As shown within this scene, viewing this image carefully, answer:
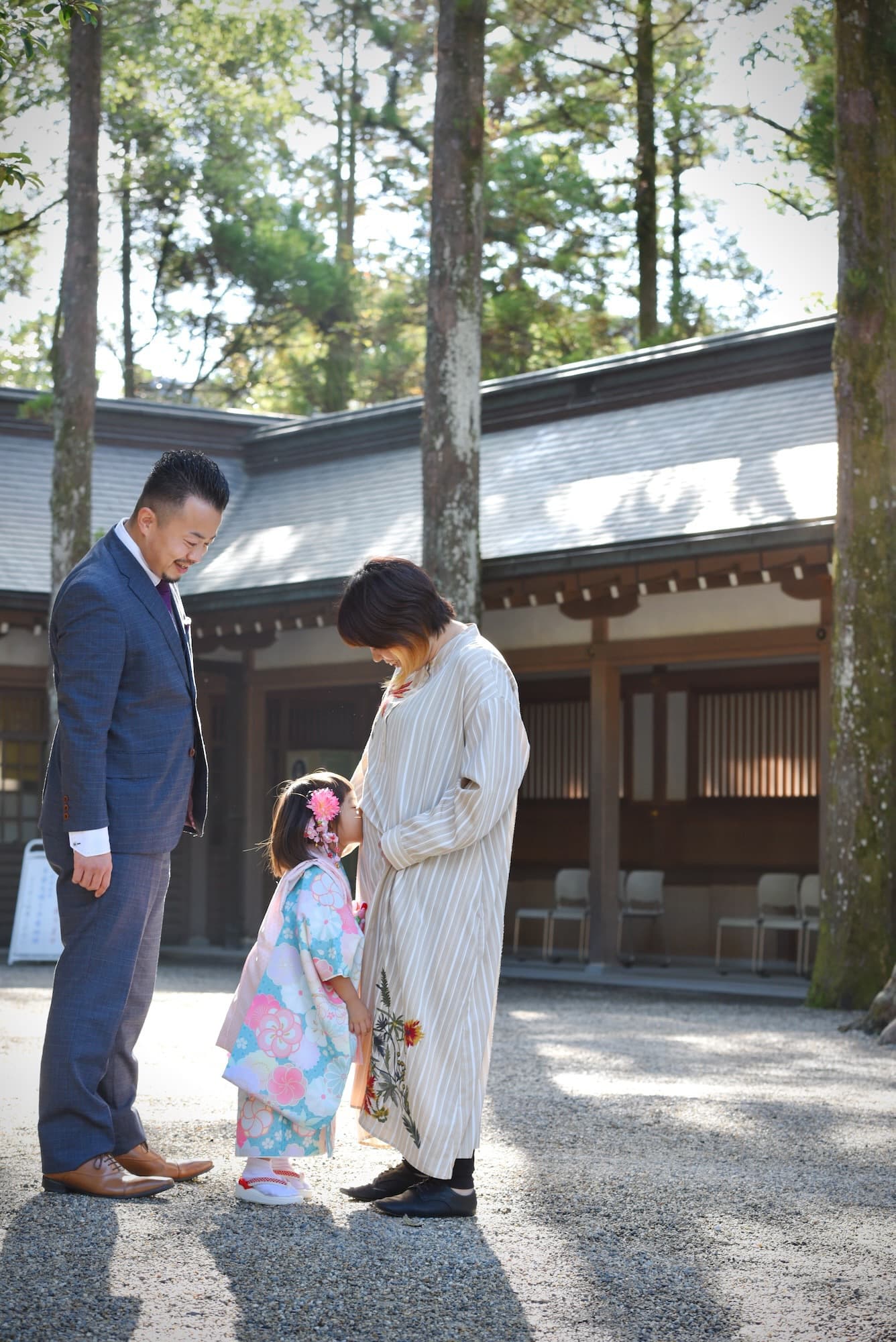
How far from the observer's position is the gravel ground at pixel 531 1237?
8.86 feet

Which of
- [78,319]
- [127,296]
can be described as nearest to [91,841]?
[78,319]

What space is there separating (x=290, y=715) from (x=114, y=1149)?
903cm

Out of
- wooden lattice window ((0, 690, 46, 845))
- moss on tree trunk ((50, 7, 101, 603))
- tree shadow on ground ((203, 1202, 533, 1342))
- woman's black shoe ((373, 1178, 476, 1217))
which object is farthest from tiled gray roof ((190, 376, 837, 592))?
tree shadow on ground ((203, 1202, 533, 1342))

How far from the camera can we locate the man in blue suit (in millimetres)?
3479

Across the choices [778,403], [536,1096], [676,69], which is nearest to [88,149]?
[778,403]

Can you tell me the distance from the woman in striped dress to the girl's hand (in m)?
0.02

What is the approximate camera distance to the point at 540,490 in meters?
11.4

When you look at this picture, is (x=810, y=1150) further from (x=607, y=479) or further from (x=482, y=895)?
(x=607, y=479)

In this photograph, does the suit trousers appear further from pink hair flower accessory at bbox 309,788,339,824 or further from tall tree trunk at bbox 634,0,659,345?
tall tree trunk at bbox 634,0,659,345

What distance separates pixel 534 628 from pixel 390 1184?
24.2ft

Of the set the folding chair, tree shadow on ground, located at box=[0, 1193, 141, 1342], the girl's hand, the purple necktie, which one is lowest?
tree shadow on ground, located at box=[0, 1193, 141, 1342]

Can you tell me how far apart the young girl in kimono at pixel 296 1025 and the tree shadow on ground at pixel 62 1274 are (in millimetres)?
364

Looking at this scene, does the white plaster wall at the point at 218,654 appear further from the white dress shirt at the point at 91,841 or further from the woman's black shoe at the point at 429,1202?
the woman's black shoe at the point at 429,1202

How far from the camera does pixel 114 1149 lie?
3.68 meters
